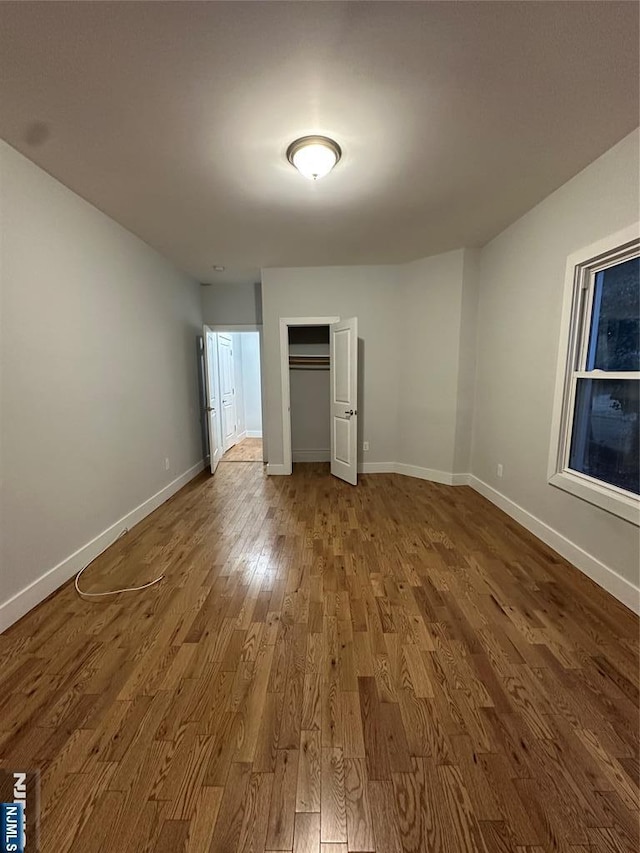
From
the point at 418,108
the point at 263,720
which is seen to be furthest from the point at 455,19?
the point at 263,720

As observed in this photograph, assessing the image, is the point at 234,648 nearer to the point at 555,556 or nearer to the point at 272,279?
the point at 555,556

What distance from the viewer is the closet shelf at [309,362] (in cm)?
514

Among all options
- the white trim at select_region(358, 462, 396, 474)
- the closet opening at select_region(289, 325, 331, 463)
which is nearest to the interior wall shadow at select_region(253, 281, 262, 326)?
the closet opening at select_region(289, 325, 331, 463)

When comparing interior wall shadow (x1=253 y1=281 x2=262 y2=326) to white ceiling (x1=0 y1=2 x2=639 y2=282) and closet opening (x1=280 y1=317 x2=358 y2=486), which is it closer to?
closet opening (x1=280 y1=317 x2=358 y2=486)

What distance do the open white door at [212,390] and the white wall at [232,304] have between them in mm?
319

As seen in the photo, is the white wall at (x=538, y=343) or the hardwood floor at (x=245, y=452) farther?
the hardwood floor at (x=245, y=452)

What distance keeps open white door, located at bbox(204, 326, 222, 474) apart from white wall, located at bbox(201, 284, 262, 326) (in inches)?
12.6

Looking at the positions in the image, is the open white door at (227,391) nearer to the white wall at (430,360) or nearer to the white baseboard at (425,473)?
the white wall at (430,360)

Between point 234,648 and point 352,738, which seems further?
point 234,648

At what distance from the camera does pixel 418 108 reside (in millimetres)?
1705

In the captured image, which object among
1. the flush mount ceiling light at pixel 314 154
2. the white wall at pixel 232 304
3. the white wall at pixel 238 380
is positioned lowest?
the white wall at pixel 238 380

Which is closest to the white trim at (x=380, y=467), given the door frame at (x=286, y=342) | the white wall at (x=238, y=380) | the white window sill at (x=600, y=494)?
the door frame at (x=286, y=342)

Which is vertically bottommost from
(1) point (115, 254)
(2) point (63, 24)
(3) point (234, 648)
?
(3) point (234, 648)

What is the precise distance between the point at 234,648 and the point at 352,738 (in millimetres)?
702
